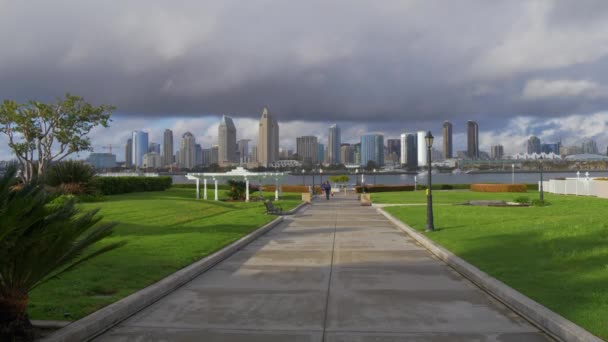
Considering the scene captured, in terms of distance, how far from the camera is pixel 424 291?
29.6 ft

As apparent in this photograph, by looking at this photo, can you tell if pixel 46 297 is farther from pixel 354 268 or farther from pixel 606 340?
pixel 606 340

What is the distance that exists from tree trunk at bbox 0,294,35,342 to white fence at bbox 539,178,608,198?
129ft

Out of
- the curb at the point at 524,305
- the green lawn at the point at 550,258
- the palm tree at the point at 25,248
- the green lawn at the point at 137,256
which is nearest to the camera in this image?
the palm tree at the point at 25,248

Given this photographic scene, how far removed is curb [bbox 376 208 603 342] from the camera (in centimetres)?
610

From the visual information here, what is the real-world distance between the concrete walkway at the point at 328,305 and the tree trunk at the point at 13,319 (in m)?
0.89

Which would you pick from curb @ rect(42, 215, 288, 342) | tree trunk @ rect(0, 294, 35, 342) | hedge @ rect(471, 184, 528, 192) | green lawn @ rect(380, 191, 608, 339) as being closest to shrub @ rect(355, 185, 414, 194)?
hedge @ rect(471, 184, 528, 192)

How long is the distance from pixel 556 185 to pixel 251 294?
46.3m

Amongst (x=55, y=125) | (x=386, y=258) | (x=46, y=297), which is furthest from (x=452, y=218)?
(x=55, y=125)

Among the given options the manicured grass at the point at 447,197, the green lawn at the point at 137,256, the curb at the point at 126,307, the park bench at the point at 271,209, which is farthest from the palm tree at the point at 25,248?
the manicured grass at the point at 447,197

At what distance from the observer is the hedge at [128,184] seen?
3497 cm

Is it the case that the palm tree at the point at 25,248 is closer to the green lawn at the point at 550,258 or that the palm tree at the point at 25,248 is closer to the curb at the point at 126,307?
the curb at the point at 126,307

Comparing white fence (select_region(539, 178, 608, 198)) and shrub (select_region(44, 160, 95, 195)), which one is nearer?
shrub (select_region(44, 160, 95, 195))

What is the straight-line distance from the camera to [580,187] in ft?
141

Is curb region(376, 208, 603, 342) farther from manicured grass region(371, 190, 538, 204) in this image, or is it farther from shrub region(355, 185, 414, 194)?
shrub region(355, 185, 414, 194)
